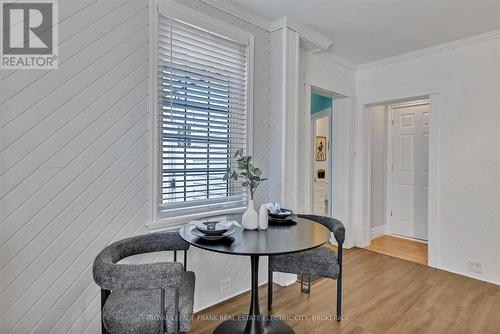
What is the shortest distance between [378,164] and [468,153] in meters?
1.50

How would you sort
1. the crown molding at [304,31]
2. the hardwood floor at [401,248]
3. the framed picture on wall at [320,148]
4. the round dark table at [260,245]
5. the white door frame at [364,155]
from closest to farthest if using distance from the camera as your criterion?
the round dark table at [260,245] → the crown molding at [304,31] → the white door frame at [364,155] → the hardwood floor at [401,248] → the framed picture on wall at [320,148]

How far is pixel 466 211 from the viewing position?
3041mm

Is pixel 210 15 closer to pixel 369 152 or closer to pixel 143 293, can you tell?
pixel 143 293

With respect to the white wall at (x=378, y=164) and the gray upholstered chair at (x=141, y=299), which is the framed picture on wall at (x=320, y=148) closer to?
the white wall at (x=378, y=164)

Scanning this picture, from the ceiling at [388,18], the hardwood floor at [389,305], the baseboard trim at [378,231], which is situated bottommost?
the hardwood floor at [389,305]

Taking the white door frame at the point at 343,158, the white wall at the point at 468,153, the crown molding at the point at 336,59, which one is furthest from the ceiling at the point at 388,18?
the white door frame at the point at 343,158

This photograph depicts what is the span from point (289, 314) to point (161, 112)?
1879 millimetres

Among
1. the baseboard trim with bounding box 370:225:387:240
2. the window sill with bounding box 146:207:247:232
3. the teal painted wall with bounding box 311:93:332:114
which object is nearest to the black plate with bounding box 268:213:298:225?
the window sill with bounding box 146:207:247:232

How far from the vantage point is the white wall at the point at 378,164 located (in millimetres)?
4357

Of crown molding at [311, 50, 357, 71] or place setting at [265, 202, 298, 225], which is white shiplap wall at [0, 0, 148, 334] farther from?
crown molding at [311, 50, 357, 71]

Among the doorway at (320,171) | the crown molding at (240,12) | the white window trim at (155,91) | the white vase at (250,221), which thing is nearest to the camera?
the white vase at (250,221)

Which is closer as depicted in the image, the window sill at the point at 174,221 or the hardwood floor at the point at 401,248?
the window sill at the point at 174,221

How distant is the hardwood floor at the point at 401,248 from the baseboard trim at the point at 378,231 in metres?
0.05

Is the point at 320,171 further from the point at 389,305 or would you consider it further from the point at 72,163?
the point at 72,163
